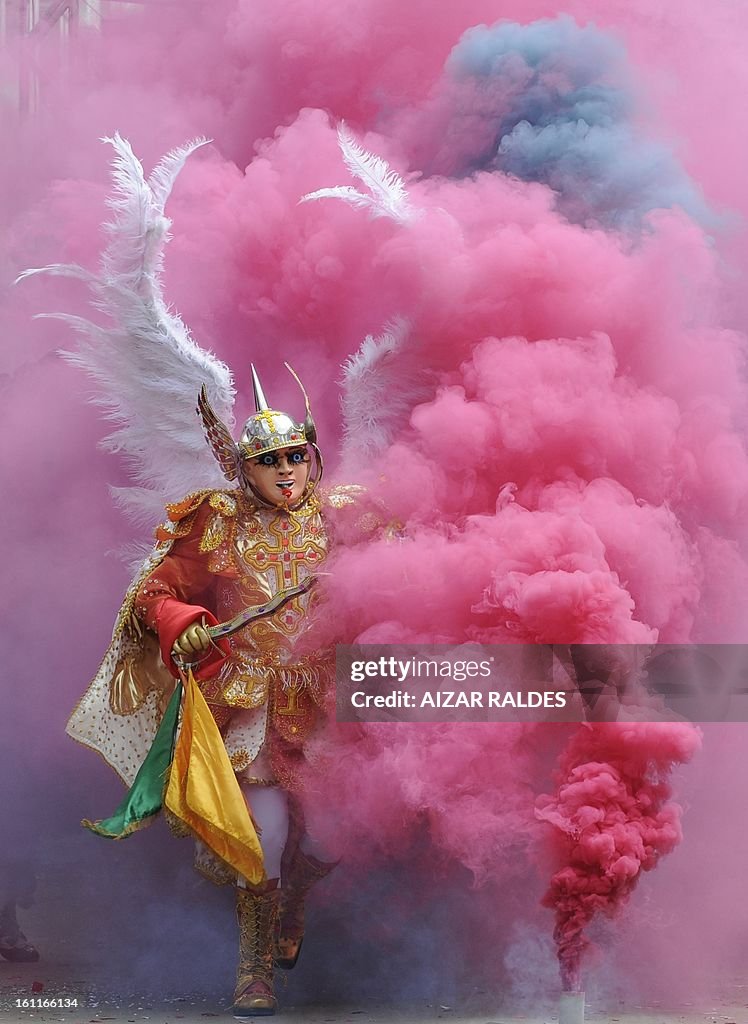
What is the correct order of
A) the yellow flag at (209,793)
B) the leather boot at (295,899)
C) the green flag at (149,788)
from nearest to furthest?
the yellow flag at (209,793)
the green flag at (149,788)
the leather boot at (295,899)

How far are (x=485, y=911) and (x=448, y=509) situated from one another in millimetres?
1436

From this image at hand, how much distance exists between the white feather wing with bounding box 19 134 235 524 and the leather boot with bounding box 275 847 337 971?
128 cm

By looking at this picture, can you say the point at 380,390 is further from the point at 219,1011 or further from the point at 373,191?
the point at 219,1011

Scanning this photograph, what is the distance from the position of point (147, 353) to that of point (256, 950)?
192cm

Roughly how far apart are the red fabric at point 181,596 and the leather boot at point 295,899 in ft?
2.33

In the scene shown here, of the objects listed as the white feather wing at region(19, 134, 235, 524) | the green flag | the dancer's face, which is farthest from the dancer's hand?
the white feather wing at region(19, 134, 235, 524)

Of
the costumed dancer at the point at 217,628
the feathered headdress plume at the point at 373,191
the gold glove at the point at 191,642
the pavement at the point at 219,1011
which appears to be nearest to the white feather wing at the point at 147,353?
the costumed dancer at the point at 217,628

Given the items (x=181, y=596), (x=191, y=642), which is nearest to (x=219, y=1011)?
(x=191, y=642)

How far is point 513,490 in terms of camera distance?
486 centimetres

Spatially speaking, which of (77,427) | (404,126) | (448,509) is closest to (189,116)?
(404,126)

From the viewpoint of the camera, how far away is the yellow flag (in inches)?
189

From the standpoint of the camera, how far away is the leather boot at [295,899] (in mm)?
5207

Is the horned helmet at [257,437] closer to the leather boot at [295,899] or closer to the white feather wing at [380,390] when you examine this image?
the white feather wing at [380,390]

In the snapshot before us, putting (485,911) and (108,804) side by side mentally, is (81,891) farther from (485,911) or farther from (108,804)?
(485,911)
